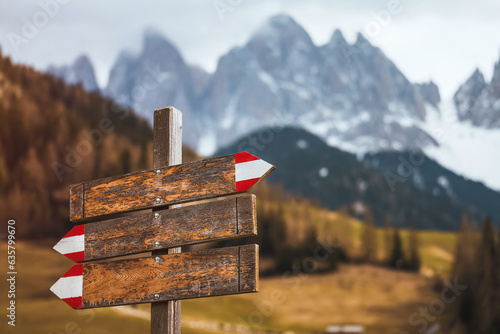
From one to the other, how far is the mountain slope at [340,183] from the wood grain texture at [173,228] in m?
7.55

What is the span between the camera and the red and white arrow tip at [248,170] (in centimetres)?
172

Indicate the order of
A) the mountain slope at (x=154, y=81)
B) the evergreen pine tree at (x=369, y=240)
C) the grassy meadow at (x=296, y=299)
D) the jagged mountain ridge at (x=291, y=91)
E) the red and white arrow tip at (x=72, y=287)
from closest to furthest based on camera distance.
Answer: the red and white arrow tip at (x=72, y=287), the grassy meadow at (x=296, y=299), the evergreen pine tree at (x=369, y=240), the mountain slope at (x=154, y=81), the jagged mountain ridge at (x=291, y=91)

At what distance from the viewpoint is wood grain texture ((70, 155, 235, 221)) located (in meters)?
1.79

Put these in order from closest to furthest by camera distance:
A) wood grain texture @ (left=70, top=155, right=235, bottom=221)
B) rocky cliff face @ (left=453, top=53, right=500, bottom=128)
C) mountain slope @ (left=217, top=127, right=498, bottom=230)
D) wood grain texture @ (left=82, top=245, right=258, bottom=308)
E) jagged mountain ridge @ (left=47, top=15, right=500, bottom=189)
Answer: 1. wood grain texture @ (left=82, top=245, right=258, bottom=308)
2. wood grain texture @ (left=70, top=155, right=235, bottom=221)
3. mountain slope @ (left=217, top=127, right=498, bottom=230)
4. jagged mountain ridge @ (left=47, top=15, right=500, bottom=189)
5. rocky cliff face @ (left=453, top=53, right=500, bottom=128)

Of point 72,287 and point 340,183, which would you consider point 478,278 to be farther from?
point 72,287

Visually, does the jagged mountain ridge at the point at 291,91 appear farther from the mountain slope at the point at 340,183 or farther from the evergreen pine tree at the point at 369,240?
the evergreen pine tree at the point at 369,240

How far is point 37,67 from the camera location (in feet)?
29.7

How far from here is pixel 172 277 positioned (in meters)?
1.79

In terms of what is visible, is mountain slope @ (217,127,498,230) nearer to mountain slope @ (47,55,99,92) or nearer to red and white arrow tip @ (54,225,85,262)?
mountain slope @ (47,55,99,92)

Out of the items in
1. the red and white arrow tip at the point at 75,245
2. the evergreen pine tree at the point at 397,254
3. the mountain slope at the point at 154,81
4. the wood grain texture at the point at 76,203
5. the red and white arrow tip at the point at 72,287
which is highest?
the mountain slope at the point at 154,81

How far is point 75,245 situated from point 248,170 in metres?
0.69

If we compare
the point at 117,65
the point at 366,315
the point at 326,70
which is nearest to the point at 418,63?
the point at 326,70

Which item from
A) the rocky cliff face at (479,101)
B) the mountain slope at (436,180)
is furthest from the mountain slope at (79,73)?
the rocky cliff face at (479,101)

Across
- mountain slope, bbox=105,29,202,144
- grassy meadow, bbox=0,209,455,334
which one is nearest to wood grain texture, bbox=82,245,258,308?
grassy meadow, bbox=0,209,455,334
